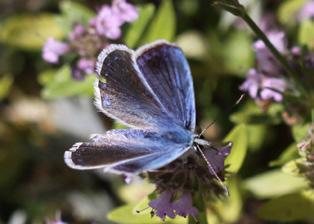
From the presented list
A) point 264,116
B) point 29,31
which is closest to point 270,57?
point 264,116

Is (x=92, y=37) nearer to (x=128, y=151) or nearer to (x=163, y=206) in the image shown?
(x=163, y=206)

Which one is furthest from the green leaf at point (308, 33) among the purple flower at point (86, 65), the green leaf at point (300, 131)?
the purple flower at point (86, 65)

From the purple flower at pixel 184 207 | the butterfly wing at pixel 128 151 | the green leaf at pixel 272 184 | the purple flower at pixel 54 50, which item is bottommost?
the green leaf at pixel 272 184

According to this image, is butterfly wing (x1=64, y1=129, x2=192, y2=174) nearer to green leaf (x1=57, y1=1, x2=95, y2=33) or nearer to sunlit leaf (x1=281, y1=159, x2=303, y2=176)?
sunlit leaf (x1=281, y1=159, x2=303, y2=176)

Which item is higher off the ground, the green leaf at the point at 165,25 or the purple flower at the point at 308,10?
the green leaf at the point at 165,25

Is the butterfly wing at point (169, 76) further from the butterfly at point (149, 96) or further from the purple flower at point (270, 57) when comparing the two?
the purple flower at point (270, 57)

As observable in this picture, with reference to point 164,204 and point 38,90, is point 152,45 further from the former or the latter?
point 38,90
